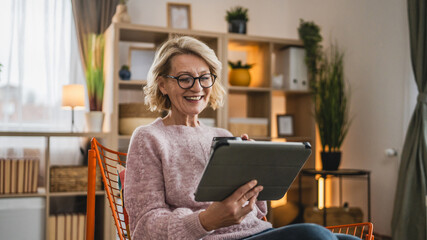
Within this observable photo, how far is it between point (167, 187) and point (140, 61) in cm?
214

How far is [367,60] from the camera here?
359 cm

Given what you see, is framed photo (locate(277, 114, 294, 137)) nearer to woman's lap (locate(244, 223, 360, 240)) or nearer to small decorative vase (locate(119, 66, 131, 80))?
small decorative vase (locate(119, 66, 131, 80))

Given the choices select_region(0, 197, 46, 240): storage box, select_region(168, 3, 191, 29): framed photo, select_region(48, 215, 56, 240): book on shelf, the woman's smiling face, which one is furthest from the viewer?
select_region(168, 3, 191, 29): framed photo

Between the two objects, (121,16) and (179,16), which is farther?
(179,16)

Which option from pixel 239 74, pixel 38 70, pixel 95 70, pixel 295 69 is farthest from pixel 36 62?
pixel 295 69

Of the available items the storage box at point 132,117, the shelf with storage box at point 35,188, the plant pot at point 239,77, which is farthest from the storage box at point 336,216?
the shelf with storage box at point 35,188

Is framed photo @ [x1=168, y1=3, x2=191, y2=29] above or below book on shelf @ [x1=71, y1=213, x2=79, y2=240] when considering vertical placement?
above

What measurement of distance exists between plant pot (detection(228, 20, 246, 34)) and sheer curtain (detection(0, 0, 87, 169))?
1.24m

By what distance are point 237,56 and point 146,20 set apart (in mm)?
880

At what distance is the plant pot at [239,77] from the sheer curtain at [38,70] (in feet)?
3.91

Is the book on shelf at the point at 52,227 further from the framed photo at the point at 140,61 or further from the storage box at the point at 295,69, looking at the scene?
the storage box at the point at 295,69

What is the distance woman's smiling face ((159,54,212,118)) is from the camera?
1413 millimetres

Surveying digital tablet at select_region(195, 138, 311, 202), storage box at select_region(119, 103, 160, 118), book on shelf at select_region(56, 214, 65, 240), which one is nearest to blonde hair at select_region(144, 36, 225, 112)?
digital tablet at select_region(195, 138, 311, 202)

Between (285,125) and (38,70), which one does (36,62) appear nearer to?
(38,70)
